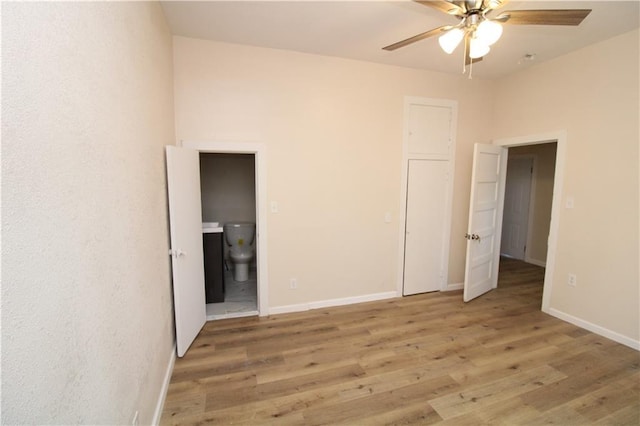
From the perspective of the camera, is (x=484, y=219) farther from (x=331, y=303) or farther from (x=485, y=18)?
(x=485, y=18)

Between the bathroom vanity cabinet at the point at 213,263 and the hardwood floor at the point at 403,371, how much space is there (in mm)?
443

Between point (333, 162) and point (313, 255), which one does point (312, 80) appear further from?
point (313, 255)

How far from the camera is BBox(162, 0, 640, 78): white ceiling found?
2.10 m

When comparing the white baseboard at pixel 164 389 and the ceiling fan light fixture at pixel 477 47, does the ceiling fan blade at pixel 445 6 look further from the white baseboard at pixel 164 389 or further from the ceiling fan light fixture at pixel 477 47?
the white baseboard at pixel 164 389

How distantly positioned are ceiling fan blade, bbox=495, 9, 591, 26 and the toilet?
339cm

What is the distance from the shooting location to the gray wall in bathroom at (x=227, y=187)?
4.21 meters

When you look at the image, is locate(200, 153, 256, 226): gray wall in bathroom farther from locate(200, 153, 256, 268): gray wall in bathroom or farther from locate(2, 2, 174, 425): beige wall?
locate(2, 2, 174, 425): beige wall

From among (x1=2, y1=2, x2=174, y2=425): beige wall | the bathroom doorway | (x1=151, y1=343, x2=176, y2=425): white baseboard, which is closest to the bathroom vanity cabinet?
the bathroom doorway

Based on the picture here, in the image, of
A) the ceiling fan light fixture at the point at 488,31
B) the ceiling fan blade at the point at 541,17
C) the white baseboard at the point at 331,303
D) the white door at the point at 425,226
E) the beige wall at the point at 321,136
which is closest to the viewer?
the ceiling fan blade at the point at 541,17

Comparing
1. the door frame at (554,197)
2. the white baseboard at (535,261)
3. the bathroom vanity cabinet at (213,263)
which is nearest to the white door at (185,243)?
the bathroom vanity cabinet at (213,263)

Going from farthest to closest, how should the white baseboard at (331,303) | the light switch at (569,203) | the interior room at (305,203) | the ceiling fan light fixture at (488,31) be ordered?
the white baseboard at (331,303) → the light switch at (569,203) → the ceiling fan light fixture at (488,31) → the interior room at (305,203)

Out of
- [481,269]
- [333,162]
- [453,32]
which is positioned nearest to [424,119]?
[333,162]

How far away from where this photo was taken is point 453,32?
1.73m

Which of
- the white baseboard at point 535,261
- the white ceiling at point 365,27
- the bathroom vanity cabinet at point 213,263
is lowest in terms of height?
the white baseboard at point 535,261
